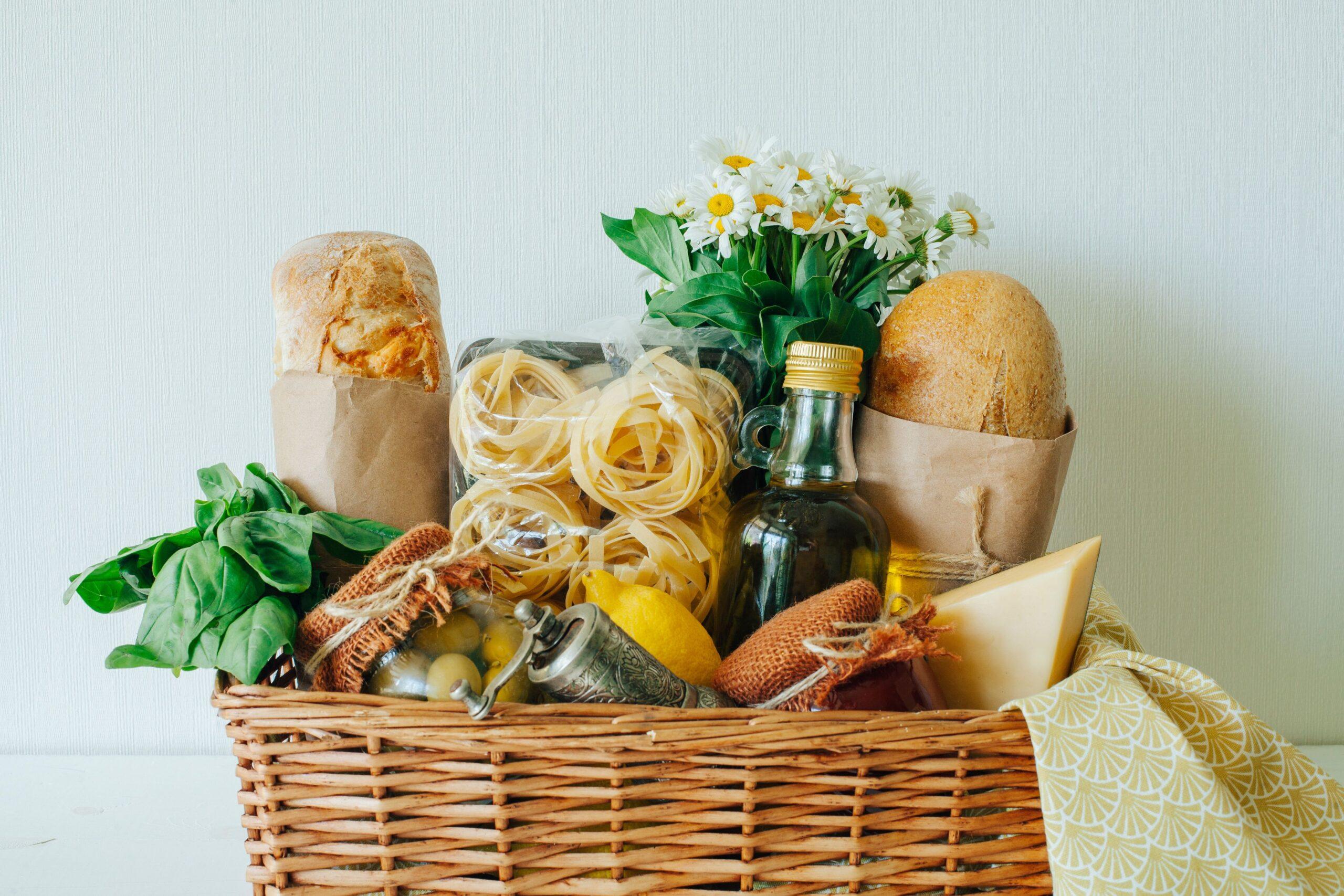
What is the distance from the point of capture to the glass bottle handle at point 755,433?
683mm

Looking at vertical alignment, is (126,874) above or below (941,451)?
below

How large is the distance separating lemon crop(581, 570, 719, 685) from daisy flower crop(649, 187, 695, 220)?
0.34 metres

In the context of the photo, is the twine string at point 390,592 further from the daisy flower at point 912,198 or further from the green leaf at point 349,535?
the daisy flower at point 912,198

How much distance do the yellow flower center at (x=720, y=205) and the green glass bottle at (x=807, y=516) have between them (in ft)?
0.52

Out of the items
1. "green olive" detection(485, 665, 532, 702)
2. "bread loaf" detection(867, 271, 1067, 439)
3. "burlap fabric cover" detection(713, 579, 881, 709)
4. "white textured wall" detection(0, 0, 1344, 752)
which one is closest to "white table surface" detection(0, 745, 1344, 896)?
"white textured wall" detection(0, 0, 1344, 752)

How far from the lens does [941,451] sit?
659 mm

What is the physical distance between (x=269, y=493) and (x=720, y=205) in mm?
429

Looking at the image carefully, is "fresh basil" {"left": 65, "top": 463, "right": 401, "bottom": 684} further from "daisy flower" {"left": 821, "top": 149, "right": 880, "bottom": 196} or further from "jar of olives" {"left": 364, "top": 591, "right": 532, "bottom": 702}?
"daisy flower" {"left": 821, "top": 149, "right": 880, "bottom": 196}

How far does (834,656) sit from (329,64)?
0.81m

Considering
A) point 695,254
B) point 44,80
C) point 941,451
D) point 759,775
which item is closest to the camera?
point 759,775

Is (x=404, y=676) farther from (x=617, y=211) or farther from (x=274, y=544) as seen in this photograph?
(x=617, y=211)

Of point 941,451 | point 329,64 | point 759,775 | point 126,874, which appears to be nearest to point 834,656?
point 759,775

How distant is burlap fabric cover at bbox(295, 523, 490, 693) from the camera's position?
0.51 m

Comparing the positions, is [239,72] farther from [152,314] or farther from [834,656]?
[834,656]
